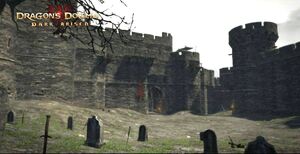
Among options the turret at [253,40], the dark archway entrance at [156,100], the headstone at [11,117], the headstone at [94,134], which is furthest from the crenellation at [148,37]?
the headstone at [94,134]

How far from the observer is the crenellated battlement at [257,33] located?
29203 millimetres

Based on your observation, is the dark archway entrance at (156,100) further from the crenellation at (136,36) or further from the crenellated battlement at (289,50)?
the crenellated battlement at (289,50)

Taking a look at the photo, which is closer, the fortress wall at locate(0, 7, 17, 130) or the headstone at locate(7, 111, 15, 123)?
the headstone at locate(7, 111, 15, 123)

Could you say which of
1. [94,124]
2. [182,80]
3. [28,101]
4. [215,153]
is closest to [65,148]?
[94,124]

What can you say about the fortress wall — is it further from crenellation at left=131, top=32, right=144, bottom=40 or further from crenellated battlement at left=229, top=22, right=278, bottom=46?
crenellated battlement at left=229, top=22, right=278, bottom=46

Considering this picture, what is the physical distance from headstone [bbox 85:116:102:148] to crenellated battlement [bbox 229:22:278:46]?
75.5ft

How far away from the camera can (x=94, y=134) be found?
10.9 metres

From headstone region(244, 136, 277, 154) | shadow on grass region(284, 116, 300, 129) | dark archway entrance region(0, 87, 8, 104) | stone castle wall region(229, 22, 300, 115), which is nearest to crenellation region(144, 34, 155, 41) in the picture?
stone castle wall region(229, 22, 300, 115)

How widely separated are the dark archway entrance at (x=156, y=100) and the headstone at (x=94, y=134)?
18631 mm

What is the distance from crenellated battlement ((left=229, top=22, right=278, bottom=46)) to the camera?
95.8 feet

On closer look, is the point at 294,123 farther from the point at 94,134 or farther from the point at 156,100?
the point at 94,134

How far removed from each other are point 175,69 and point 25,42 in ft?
51.2

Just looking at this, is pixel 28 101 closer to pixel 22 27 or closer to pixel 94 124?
pixel 22 27

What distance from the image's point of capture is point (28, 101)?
64.8 ft
